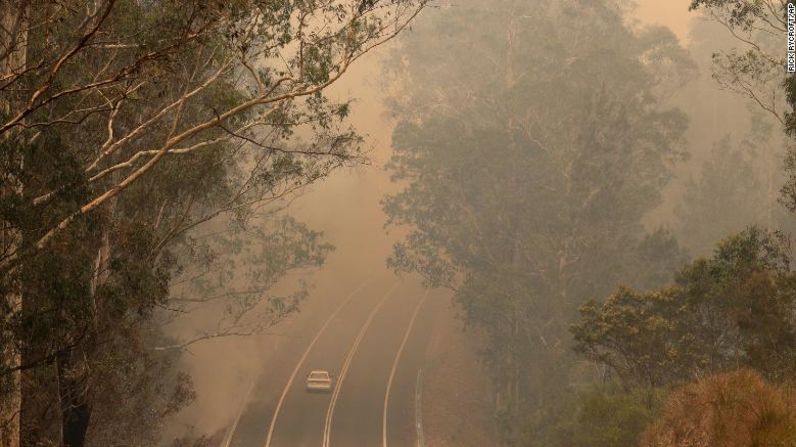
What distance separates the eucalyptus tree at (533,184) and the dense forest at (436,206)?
0.14 m

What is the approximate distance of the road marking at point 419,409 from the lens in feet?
112

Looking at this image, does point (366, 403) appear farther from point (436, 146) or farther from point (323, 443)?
point (436, 146)

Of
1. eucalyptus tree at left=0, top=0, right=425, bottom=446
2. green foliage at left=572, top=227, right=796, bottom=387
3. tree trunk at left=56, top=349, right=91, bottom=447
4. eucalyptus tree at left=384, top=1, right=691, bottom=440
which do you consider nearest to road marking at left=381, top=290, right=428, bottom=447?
eucalyptus tree at left=384, top=1, right=691, bottom=440

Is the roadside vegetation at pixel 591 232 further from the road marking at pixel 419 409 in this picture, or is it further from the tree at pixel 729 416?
the road marking at pixel 419 409

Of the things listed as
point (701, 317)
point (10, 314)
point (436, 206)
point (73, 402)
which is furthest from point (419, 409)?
point (10, 314)

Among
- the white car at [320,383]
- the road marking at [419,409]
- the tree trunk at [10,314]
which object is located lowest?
the road marking at [419,409]

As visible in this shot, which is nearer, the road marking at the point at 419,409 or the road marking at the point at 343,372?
the road marking at the point at 343,372

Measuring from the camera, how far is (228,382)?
127 feet

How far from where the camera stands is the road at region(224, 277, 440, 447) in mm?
33531

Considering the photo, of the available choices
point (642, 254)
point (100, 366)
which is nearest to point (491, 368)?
point (642, 254)

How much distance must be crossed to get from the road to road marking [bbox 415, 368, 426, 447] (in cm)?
14

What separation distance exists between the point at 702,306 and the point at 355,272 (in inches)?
1351

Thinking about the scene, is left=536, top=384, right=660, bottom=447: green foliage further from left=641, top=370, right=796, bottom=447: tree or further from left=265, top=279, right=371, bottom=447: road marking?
left=265, top=279, right=371, bottom=447: road marking

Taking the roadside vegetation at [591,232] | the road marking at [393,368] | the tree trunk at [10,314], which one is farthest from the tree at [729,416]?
the road marking at [393,368]
